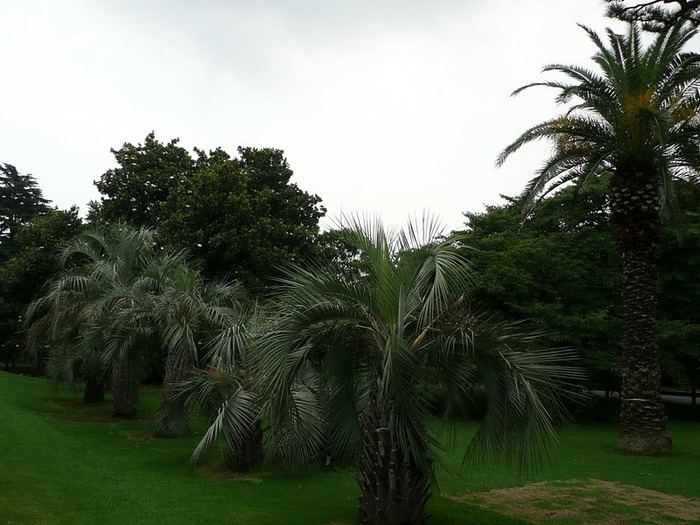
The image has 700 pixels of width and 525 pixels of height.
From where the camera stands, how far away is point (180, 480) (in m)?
11.4

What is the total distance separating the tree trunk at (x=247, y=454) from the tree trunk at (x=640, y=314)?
9.96 meters

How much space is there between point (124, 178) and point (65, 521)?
25.9m

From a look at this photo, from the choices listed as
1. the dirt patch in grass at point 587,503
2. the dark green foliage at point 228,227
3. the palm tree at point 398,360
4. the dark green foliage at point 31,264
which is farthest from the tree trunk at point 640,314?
the dark green foliage at point 31,264

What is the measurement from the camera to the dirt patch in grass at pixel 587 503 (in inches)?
369

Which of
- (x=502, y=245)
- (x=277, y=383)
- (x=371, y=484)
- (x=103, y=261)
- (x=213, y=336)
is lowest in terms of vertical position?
(x=371, y=484)

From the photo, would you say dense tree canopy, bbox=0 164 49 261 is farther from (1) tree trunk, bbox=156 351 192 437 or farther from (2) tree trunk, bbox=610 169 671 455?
(2) tree trunk, bbox=610 169 671 455

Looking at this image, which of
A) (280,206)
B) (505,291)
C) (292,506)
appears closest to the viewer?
(292,506)

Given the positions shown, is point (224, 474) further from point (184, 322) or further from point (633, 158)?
point (633, 158)

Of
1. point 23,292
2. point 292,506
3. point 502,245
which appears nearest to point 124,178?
point 23,292

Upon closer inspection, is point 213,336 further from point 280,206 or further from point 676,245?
point 676,245

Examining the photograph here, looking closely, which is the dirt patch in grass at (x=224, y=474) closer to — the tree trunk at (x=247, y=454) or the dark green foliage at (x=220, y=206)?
the tree trunk at (x=247, y=454)

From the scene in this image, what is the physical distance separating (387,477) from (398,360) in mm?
1585

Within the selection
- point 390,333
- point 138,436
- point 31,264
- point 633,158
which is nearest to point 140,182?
point 31,264

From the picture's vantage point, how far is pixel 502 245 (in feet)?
87.0
